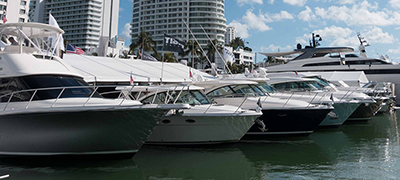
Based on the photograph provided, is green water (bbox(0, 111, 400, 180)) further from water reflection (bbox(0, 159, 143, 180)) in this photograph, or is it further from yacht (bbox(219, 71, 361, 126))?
yacht (bbox(219, 71, 361, 126))

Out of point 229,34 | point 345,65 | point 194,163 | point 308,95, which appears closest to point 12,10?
point 345,65

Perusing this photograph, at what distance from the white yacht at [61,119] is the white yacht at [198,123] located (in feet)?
7.19

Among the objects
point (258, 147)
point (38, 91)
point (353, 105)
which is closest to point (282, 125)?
point (258, 147)

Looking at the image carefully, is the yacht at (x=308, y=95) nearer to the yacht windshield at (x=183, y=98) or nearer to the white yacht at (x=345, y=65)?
the yacht windshield at (x=183, y=98)

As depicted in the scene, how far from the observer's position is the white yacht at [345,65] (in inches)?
1510

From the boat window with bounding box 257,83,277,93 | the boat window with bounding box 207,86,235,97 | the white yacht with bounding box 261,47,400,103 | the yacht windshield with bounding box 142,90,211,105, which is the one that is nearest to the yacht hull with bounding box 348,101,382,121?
the boat window with bounding box 257,83,277,93

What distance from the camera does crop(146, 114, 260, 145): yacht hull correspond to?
35.1ft

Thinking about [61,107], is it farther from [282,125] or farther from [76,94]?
[282,125]

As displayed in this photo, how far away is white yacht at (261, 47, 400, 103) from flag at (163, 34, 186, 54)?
27.2 metres

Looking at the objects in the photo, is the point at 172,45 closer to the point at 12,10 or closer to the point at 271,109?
the point at 271,109

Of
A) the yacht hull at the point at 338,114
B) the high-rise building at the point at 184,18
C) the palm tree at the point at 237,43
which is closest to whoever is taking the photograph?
the yacht hull at the point at 338,114

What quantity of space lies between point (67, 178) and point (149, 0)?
343 ft

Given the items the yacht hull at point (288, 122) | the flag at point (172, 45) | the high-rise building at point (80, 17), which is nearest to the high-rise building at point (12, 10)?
the high-rise building at point (80, 17)

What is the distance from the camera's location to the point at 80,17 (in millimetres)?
118812
